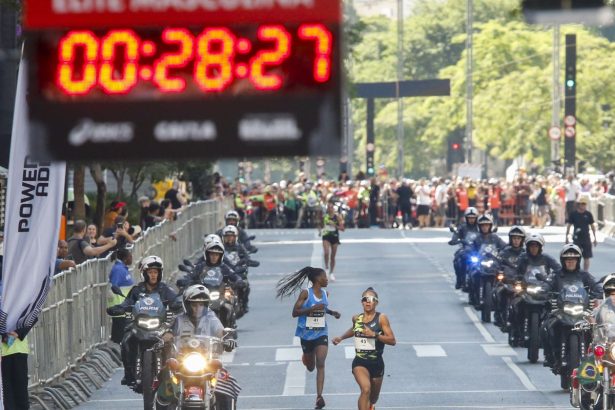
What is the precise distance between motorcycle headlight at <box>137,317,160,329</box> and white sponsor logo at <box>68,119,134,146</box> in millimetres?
13208

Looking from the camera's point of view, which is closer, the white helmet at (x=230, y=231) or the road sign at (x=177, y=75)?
the road sign at (x=177, y=75)

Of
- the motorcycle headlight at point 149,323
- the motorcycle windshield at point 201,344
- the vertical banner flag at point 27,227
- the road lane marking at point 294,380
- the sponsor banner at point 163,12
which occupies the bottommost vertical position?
the road lane marking at point 294,380

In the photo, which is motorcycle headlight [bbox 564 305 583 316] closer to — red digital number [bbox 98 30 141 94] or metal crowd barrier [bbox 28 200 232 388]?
metal crowd barrier [bbox 28 200 232 388]

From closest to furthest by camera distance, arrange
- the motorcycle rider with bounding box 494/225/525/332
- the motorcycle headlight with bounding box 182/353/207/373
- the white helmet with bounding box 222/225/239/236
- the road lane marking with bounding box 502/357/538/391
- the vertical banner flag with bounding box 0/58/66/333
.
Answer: the vertical banner flag with bounding box 0/58/66/333
the motorcycle headlight with bounding box 182/353/207/373
the road lane marking with bounding box 502/357/538/391
the motorcycle rider with bounding box 494/225/525/332
the white helmet with bounding box 222/225/239/236

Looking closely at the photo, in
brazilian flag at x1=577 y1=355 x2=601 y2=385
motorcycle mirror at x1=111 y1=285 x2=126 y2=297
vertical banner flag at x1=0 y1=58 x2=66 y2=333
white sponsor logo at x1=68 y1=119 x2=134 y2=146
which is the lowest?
brazilian flag at x1=577 y1=355 x2=601 y2=385

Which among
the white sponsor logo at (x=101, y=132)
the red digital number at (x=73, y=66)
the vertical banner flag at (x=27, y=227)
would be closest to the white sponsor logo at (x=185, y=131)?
the white sponsor logo at (x=101, y=132)

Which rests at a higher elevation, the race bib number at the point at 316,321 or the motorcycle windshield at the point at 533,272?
the motorcycle windshield at the point at 533,272

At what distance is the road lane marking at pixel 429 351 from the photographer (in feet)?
97.2

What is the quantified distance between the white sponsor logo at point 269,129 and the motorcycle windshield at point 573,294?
1572cm

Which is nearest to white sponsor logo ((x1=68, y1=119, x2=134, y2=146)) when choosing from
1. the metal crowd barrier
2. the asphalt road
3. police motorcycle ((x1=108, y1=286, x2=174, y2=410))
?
the metal crowd barrier

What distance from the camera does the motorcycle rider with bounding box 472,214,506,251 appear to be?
3394 centimetres

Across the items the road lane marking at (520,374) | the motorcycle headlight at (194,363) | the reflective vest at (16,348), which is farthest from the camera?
the road lane marking at (520,374)

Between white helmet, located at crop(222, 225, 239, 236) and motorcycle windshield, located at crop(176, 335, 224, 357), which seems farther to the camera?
white helmet, located at crop(222, 225, 239, 236)

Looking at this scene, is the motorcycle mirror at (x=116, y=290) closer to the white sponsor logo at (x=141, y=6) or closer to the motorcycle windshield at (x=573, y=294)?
the motorcycle windshield at (x=573, y=294)
